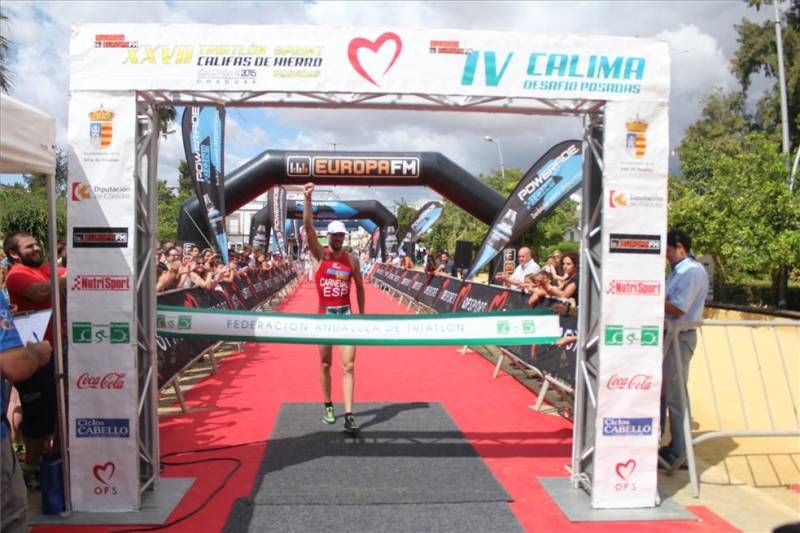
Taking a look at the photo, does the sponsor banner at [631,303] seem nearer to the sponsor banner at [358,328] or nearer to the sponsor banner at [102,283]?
the sponsor banner at [358,328]

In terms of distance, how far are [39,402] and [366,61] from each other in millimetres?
3498

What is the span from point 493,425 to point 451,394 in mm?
1549

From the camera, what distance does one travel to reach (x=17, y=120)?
3.58 metres

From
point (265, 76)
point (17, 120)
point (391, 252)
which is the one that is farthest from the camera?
point (391, 252)

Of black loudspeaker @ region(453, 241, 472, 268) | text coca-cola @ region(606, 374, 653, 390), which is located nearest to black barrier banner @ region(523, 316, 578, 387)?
text coca-cola @ region(606, 374, 653, 390)

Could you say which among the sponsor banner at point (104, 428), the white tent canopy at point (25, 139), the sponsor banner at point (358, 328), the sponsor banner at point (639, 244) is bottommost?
the sponsor banner at point (104, 428)

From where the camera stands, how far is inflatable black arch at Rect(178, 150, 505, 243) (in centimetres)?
1578

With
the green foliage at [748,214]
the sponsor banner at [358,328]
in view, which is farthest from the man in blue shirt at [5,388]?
the green foliage at [748,214]

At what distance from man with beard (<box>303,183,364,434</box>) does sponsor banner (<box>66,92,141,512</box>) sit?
208 centimetres

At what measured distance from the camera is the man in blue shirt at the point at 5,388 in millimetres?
2674

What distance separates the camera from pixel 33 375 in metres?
4.71

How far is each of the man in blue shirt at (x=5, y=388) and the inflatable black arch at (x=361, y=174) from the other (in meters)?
13.1

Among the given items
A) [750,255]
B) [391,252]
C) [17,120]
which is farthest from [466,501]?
[391,252]

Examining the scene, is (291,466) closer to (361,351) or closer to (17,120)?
(17,120)
